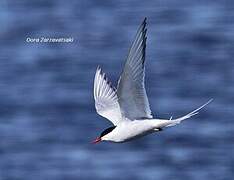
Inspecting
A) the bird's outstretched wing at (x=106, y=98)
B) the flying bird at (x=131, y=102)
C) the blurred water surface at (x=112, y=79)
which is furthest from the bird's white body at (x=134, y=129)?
the blurred water surface at (x=112, y=79)

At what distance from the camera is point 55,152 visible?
1091 centimetres

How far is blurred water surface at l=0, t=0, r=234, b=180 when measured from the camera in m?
10.2

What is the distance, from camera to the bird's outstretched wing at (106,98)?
20.7 ft

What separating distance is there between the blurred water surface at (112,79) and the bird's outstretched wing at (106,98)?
347cm

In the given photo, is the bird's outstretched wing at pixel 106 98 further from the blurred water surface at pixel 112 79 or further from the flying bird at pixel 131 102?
the blurred water surface at pixel 112 79

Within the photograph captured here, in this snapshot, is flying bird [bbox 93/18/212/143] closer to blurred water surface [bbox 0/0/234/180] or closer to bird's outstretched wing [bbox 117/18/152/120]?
bird's outstretched wing [bbox 117/18/152/120]

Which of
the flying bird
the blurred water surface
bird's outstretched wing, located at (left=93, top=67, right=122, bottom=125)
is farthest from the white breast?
the blurred water surface

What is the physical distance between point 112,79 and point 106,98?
5472 mm

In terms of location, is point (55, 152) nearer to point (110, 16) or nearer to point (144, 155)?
point (144, 155)

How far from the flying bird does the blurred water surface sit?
350cm

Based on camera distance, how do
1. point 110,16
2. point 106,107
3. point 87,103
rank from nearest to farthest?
point 106,107, point 87,103, point 110,16

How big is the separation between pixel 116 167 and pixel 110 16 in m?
5.99

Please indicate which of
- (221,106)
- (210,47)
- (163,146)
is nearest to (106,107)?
(163,146)

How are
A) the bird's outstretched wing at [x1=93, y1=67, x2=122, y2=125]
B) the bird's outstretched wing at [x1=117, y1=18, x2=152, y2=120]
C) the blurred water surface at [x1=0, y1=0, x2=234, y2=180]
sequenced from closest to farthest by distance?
the bird's outstretched wing at [x1=117, y1=18, x2=152, y2=120], the bird's outstretched wing at [x1=93, y1=67, x2=122, y2=125], the blurred water surface at [x1=0, y1=0, x2=234, y2=180]
